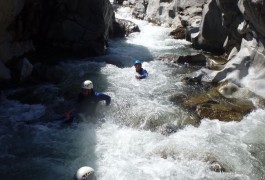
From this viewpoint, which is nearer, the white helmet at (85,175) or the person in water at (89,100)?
the white helmet at (85,175)

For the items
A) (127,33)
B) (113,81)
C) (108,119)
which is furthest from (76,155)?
(127,33)

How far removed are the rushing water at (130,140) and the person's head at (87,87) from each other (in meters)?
0.67

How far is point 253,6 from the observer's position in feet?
41.9

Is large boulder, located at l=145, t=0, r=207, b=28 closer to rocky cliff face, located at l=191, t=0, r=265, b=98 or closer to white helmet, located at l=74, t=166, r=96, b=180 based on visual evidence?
rocky cliff face, located at l=191, t=0, r=265, b=98

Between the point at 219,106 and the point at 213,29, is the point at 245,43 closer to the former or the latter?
the point at 213,29

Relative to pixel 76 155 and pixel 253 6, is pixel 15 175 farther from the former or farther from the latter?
pixel 253 6

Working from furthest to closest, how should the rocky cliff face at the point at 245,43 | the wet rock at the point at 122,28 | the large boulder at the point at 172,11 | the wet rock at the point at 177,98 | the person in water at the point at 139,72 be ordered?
the wet rock at the point at 122,28 → the large boulder at the point at 172,11 → the person in water at the point at 139,72 → the rocky cliff face at the point at 245,43 → the wet rock at the point at 177,98

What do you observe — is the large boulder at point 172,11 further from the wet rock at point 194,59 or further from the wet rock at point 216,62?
the wet rock at point 194,59

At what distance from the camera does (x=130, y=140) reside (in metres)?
10.1

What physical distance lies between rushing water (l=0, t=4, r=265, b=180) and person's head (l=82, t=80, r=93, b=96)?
2.20 ft

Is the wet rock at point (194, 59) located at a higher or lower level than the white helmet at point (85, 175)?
lower

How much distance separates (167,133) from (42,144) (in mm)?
3304

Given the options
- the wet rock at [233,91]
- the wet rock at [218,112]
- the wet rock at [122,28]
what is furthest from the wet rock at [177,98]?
the wet rock at [122,28]

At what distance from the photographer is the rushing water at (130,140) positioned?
8820 mm
